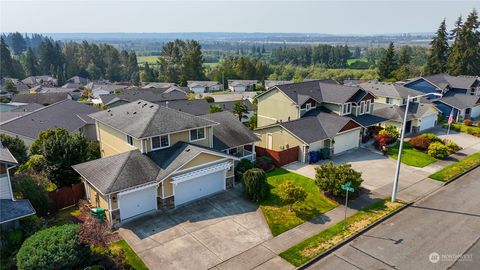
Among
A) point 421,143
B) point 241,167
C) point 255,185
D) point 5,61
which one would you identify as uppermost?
point 5,61

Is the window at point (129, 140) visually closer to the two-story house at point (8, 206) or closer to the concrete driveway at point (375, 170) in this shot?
the two-story house at point (8, 206)

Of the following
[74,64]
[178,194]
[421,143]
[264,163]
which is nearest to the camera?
[178,194]

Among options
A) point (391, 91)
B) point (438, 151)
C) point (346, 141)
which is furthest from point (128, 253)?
point (391, 91)

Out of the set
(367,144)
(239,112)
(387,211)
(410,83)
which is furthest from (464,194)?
(410,83)

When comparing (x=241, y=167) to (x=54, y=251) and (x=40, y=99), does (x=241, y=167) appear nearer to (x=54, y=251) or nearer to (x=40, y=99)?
(x=54, y=251)

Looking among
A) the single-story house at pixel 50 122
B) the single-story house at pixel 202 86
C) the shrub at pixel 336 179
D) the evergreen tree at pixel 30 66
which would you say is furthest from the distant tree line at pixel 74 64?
the shrub at pixel 336 179

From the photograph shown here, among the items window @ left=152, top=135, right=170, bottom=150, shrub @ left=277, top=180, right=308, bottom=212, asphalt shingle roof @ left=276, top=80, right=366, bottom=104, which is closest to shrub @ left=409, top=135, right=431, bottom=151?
asphalt shingle roof @ left=276, top=80, right=366, bottom=104

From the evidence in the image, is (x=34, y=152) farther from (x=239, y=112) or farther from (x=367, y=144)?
(x=367, y=144)
